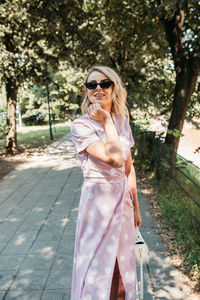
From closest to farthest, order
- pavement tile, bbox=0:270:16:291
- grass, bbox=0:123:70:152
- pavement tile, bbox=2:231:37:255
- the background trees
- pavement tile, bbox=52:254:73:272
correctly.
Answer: pavement tile, bbox=0:270:16:291
pavement tile, bbox=52:254:73:272
pavement tile, bbox=2:231:37:255
the background trees
grass, bbox=0:123:70:152

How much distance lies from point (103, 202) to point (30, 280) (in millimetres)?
1910

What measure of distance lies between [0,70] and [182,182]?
8.91 metres

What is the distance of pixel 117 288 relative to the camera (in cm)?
206

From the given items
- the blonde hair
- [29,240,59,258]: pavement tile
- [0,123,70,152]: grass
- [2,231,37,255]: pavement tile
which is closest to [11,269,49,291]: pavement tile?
[29,240,59,258]: pavement tile

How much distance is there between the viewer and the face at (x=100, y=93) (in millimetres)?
2033

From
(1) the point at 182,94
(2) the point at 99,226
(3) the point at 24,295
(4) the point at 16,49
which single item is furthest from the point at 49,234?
(4) the point at 16,49

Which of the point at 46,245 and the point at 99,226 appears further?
the point at 46,245

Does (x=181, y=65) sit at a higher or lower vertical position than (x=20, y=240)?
higher

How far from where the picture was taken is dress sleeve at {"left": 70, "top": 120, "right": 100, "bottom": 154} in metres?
1.85

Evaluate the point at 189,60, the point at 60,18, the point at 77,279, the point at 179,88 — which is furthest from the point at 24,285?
the point at 60,18

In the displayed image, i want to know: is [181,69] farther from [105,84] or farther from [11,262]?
[11,262]

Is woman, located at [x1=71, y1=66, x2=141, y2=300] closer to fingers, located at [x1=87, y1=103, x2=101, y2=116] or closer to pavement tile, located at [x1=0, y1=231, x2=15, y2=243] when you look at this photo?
fingers, located at [x1=87, y1=103, x2=101, y2=116]

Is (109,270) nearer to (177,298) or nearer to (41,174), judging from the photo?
(177,298)

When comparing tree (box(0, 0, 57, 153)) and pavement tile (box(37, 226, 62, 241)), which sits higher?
tree (box(0, 0, 57, 153))
